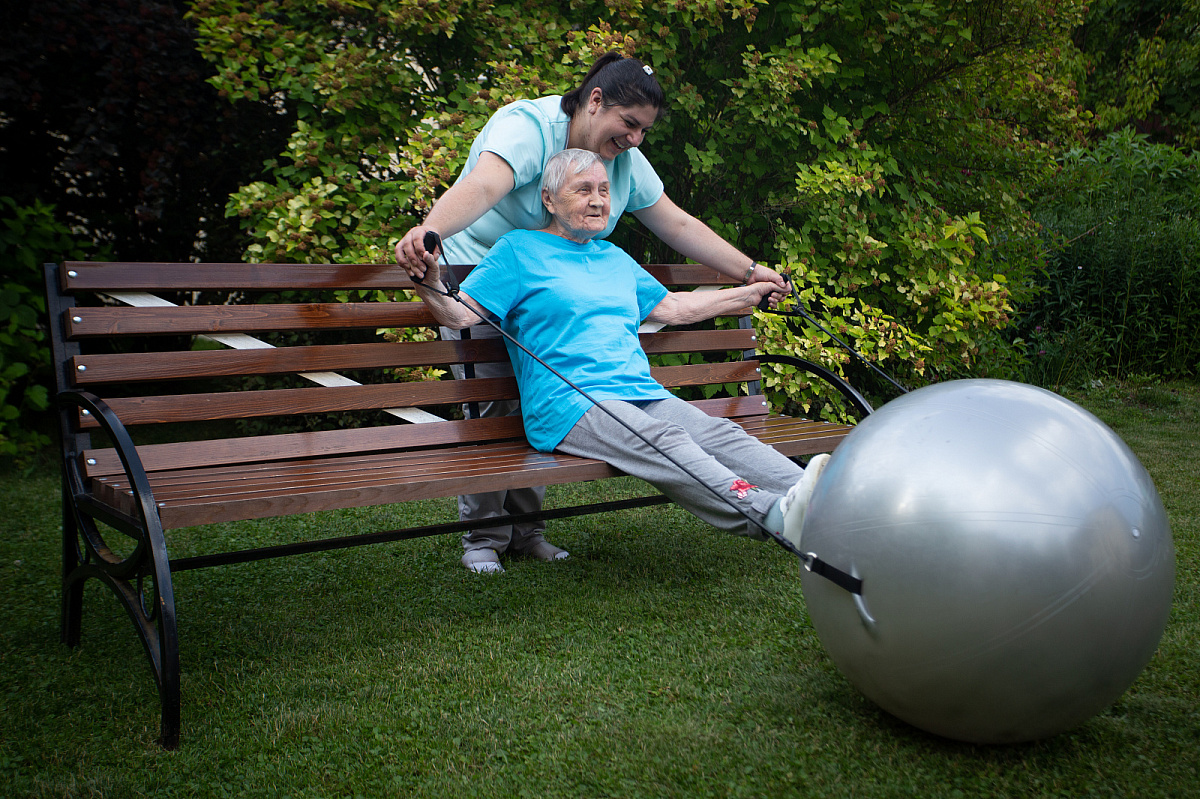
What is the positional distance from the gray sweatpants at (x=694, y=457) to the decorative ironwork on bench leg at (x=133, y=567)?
52.4 inches

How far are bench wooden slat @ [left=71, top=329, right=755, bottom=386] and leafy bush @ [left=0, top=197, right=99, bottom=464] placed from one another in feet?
8.41

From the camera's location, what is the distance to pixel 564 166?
317cm

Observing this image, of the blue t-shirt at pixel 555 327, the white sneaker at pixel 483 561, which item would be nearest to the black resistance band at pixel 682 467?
the blue t-shirt at pixel 555 327

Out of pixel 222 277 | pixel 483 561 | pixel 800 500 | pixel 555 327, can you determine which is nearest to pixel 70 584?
pixel 222 277

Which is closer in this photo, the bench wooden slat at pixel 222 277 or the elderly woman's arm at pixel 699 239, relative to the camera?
the bench wooden slat at pixel 222 277

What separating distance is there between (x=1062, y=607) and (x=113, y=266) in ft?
9.15

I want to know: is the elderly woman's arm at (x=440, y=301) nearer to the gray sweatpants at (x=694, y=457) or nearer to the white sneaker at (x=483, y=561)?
the gray sweatpants at (x=694, y=457)

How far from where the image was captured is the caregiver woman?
9.96ft

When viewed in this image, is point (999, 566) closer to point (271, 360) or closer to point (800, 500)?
point (800, 500)

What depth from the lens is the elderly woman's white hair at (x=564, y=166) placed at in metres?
3.15

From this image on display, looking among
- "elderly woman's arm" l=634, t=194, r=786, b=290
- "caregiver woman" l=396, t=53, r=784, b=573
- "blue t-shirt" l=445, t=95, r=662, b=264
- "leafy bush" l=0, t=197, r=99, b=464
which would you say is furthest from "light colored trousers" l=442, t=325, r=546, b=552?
"leafy bush" l=0, t=197, r=99, b=464

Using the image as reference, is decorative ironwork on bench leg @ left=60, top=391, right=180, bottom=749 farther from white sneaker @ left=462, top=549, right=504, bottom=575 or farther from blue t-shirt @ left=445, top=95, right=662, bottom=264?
blue t-shirt @ left=445, top=95, right=662, bottom=264

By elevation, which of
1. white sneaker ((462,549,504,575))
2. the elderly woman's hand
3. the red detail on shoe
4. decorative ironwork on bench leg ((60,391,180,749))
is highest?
the elderly woman's hand

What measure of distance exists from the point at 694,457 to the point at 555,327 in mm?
742
